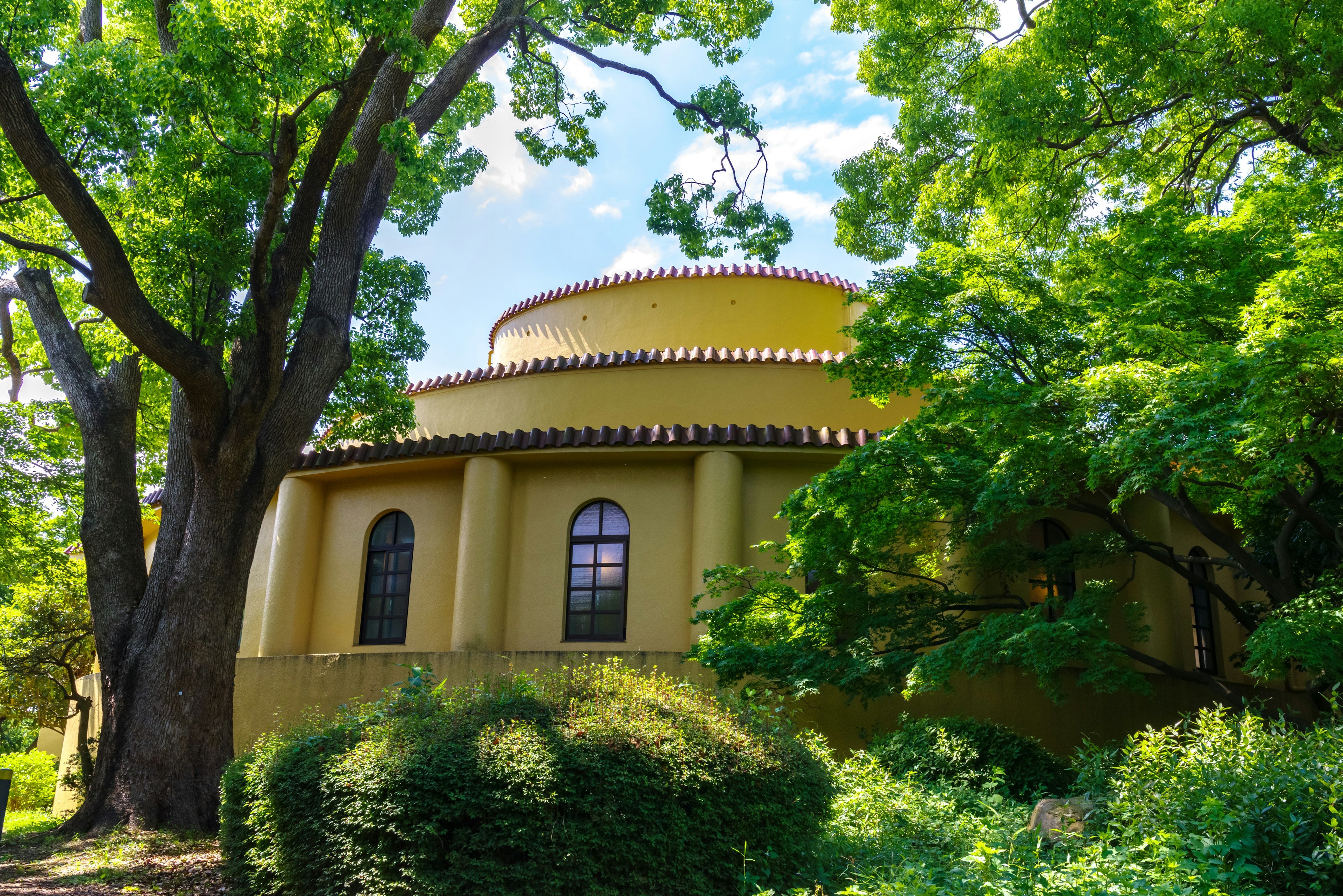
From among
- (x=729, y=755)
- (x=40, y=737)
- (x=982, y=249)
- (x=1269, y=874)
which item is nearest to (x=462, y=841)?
(x=729, y=755)

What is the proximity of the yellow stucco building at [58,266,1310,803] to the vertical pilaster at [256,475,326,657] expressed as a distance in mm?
30

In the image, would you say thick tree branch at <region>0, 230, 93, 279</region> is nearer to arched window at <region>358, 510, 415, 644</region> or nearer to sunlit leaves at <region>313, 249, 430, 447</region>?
sunlit leaves at <region>313, 249, 430, 447</region>

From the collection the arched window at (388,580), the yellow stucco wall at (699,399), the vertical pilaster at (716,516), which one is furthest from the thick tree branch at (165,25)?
the vertical pilaster at (716,516)

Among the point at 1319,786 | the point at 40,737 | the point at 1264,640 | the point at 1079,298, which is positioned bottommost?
the point at 40,737

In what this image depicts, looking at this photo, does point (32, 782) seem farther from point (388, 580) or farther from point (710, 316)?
point (710, 316)

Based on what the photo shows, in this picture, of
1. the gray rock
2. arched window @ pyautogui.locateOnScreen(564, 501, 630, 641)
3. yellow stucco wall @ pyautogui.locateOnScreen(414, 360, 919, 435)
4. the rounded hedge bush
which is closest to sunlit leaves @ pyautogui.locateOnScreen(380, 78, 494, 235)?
yellow stucco wall @ pyautogui.locateOnScreen(414, 360, 919, 435)

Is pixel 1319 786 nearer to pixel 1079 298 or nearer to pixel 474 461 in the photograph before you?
pixel 1079 298

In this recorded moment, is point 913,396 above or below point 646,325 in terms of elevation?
below

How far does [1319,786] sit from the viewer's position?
5.57 m

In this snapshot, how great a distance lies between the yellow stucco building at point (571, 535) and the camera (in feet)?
44.1

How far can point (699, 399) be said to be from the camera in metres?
15.2

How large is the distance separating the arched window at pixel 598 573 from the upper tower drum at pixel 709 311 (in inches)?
206

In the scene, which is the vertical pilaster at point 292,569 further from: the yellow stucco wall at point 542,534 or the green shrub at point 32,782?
the green shrub at point 32,782

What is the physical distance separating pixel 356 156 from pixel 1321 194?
10.5 meters
